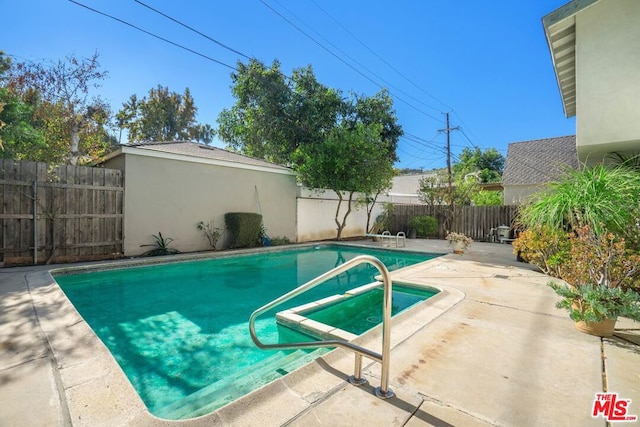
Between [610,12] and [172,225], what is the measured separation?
1103 centimetres

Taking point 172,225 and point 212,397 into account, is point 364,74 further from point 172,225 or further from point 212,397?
point 212,397

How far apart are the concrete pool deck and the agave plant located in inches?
191

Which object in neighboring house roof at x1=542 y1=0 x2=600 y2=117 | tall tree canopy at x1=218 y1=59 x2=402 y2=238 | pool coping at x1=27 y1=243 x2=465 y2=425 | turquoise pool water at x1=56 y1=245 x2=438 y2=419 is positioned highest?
tall tree canopy at x1=218 y1=59 x2=402 y2=238

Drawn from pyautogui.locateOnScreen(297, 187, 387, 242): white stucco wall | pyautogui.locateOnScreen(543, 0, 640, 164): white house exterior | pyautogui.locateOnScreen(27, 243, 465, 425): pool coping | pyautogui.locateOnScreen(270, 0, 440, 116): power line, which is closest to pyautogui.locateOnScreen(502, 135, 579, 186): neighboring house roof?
pyautogui.locateOnScreen(270, 0, 440, 116): power line

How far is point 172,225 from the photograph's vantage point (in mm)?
9172

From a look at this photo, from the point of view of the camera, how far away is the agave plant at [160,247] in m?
8.67

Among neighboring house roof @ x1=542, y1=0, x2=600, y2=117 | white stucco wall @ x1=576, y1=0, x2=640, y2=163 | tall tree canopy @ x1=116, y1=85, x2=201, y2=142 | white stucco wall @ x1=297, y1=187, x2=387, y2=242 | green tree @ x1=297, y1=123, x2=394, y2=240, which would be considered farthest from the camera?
tall tree canopy @ x1=116, y1=85, x2=201, y2=142

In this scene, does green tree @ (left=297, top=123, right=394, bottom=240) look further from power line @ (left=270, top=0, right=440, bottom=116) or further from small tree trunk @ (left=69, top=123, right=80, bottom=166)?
small tree trunk @ (left=69, top=123, right=80, bottom=166)

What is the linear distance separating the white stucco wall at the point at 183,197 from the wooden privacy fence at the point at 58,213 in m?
0.36

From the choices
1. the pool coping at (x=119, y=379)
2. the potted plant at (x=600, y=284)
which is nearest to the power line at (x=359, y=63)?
the pool coping at (x=119, y=379)

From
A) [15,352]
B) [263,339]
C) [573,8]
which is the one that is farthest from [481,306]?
[573,8]

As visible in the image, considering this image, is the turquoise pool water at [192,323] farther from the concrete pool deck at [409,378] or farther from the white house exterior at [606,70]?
the white house exterior at [606,70]

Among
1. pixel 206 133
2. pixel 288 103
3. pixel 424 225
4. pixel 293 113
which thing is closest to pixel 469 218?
pixel 424 225

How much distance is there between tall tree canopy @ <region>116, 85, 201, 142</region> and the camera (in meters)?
26.9
